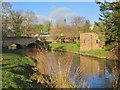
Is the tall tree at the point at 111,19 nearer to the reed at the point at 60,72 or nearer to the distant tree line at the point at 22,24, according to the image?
the reed at the point at 60,72

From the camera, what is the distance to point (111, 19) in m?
25.2

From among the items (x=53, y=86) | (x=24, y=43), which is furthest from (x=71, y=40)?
(x=53, y=86)

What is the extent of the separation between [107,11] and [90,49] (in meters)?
11.9

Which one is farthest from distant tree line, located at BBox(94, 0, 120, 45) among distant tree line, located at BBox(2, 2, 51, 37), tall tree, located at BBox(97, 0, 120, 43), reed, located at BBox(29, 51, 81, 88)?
distant tree line, located at BBox(2, 2, 51, 37)

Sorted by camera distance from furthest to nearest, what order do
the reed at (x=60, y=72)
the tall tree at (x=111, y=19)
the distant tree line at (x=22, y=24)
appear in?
the distant tree line at (x=22, y=24)
the tall tree at (x=111, y=19)
the reed at (x=60, y=72)

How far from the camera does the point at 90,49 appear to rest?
→ 3800 cm

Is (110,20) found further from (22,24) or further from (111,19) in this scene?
(22,24)

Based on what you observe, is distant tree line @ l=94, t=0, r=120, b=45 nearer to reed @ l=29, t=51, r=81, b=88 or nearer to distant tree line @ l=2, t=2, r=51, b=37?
reed @ l=29, t=51, r=81, b=88

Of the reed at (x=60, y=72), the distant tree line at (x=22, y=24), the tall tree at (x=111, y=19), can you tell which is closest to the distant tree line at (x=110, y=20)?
the tall tree at (x=111, y=19)

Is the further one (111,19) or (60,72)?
(111,19)

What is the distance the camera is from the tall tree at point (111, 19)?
24.0 m

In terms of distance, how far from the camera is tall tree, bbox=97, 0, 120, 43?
78.7ft

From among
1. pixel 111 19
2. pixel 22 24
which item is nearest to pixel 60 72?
pixel 111 19

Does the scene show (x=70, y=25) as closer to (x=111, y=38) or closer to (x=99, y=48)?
(x=99, y=48)
